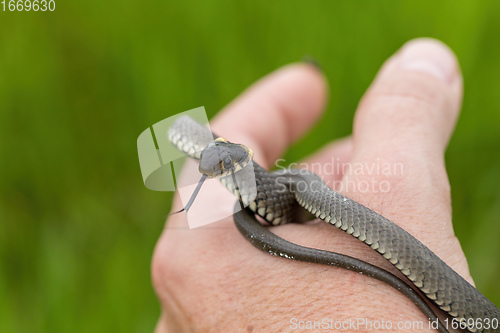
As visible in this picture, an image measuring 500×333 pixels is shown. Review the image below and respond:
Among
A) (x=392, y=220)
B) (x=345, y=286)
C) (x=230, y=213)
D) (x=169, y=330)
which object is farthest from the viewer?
(x=169, y=330)

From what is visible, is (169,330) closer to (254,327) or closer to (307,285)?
(254,327)

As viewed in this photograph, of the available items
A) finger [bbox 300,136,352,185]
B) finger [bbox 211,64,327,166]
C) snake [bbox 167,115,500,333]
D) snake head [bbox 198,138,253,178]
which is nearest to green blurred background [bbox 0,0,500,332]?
finger [bbox 211,64,327,166]

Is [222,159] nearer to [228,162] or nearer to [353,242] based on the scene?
[228,162]

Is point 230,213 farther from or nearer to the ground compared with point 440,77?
nearer to the ground

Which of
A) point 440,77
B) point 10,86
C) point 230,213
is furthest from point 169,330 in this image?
point 10,86

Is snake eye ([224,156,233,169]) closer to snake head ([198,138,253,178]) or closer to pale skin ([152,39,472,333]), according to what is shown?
snake head ([198,138,253,178])

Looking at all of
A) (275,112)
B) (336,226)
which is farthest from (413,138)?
(275,112)

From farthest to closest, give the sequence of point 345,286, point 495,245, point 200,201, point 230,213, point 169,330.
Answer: point 495,245
point 169,330
point 230,213
point 200,201
point 345,286
